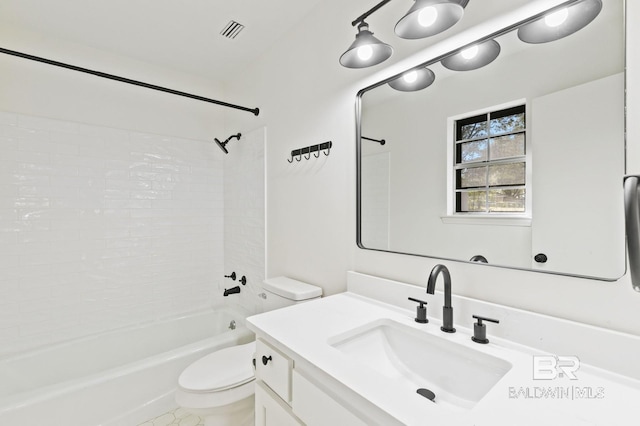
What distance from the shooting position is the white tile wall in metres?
2.33

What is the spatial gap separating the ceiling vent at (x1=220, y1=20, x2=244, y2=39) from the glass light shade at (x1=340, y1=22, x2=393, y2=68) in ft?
3.44

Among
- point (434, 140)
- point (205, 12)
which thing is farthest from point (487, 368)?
point (205, 12)

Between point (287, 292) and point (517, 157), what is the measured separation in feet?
4.14

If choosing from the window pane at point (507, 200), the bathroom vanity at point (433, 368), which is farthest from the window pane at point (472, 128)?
the bathroom vanity at point (433, 368)

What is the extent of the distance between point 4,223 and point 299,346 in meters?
2.30

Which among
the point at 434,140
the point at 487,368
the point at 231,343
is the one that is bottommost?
the point at 231,343

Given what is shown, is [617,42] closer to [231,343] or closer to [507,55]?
[507,55]

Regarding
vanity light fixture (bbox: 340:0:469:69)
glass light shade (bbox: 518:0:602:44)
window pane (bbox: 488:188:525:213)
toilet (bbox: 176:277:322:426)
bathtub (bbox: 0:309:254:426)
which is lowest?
bathtub (bbox: 0:309:254:426)

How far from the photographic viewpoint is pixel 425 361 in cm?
102

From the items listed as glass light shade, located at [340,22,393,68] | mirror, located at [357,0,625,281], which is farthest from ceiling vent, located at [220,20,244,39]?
mirror, located at [357,0,625,281]

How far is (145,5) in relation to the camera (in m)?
1.77

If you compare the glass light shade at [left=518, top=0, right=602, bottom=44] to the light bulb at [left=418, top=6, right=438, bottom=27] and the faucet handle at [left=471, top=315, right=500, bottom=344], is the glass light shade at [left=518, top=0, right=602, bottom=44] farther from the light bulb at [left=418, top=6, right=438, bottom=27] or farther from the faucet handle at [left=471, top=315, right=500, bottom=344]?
the faucet handle at [left=471, top=315, right=500, bottom=344]

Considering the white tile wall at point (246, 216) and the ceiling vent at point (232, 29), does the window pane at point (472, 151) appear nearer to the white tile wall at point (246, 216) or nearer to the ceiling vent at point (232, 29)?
the white tile wall at point (246, 216)

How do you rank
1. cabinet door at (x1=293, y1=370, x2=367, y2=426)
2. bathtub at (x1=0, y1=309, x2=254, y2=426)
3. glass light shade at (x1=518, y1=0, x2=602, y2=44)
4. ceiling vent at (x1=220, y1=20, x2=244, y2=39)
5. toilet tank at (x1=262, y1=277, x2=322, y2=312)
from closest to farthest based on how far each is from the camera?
1. cabinet door at (x1=293, y1=370, x2=367, y2=426)
2. glass light shade at (x1=518, y1=0, x2=602, y2=44)
3. bathtub at (x1=0, y1=309, x2=254, y2=426)
4. toilet tank at (x1=262, y1=277, x2=322, y2=312)
5. ceiling vent at (x1=220, y1=20, x2=244, y2=39)
